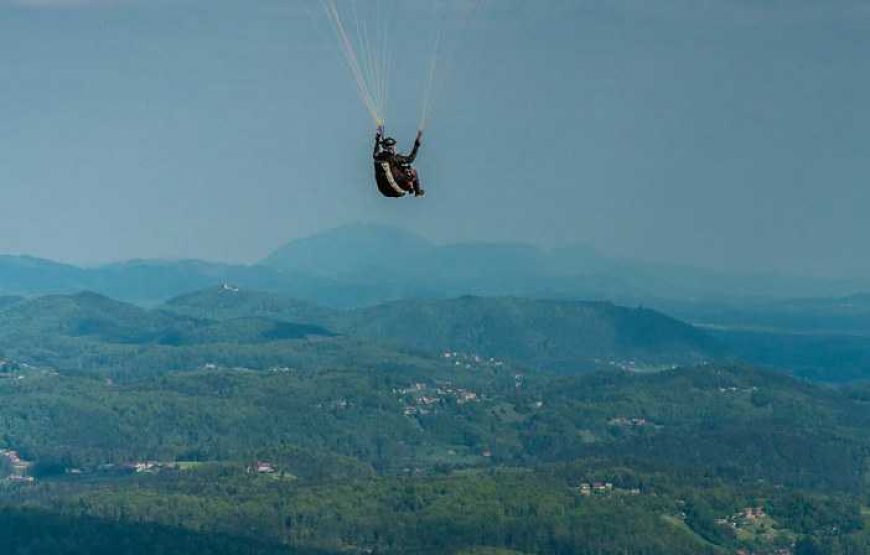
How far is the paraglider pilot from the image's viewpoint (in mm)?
57375

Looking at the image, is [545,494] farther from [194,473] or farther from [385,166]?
[385,166]

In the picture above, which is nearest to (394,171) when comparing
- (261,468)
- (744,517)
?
(744,517)

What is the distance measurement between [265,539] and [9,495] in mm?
46625

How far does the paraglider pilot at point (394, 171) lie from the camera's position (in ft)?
188

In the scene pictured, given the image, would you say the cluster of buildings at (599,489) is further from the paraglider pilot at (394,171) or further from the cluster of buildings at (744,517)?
the paraglider pilot at (394,171)

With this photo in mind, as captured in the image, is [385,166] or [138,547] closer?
[385,166]

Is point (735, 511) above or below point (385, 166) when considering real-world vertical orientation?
below

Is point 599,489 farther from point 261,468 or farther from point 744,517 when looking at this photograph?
point 261,468

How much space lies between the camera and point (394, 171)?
57.7 meters

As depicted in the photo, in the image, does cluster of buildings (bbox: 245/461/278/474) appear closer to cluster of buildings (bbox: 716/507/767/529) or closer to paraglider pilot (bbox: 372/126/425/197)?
cluster of buildings (bbox: 716/507/767/529)

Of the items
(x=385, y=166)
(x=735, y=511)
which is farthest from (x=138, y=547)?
(x=385, y=166)

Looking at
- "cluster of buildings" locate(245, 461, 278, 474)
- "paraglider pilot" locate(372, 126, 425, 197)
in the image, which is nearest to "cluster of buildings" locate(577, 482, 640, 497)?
"cluster of buildings" locate(245, 461, 278, 474)

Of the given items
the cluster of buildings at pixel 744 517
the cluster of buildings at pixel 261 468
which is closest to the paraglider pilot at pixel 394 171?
the cluster of buildings at pixel 744 517

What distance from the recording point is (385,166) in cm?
5734
